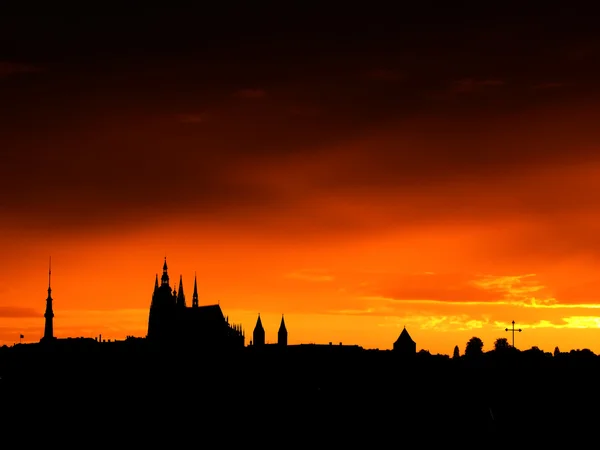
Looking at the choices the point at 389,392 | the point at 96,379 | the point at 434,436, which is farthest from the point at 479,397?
the point at 96,379

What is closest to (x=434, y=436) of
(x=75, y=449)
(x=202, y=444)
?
(x=202, y=444)

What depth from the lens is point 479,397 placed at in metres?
167

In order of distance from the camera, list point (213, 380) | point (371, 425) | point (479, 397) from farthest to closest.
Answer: point (213, 380)
point (479, 397)
point (371, 425)

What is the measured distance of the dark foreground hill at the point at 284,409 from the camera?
119250 mm

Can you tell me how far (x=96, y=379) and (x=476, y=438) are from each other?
88.0 m

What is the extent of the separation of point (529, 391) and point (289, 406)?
5580 centimetres

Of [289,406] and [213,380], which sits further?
[213,380]

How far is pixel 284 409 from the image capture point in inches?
5527

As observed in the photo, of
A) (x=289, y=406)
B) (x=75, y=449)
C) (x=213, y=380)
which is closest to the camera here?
(x=75, y=449)

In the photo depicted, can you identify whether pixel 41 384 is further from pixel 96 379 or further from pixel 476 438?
pixel 476 438

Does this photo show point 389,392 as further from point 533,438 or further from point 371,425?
point 533,438

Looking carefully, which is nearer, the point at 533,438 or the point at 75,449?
the point at 75,449

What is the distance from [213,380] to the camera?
17925 cm

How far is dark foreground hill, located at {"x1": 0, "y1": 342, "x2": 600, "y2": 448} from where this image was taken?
119 m
